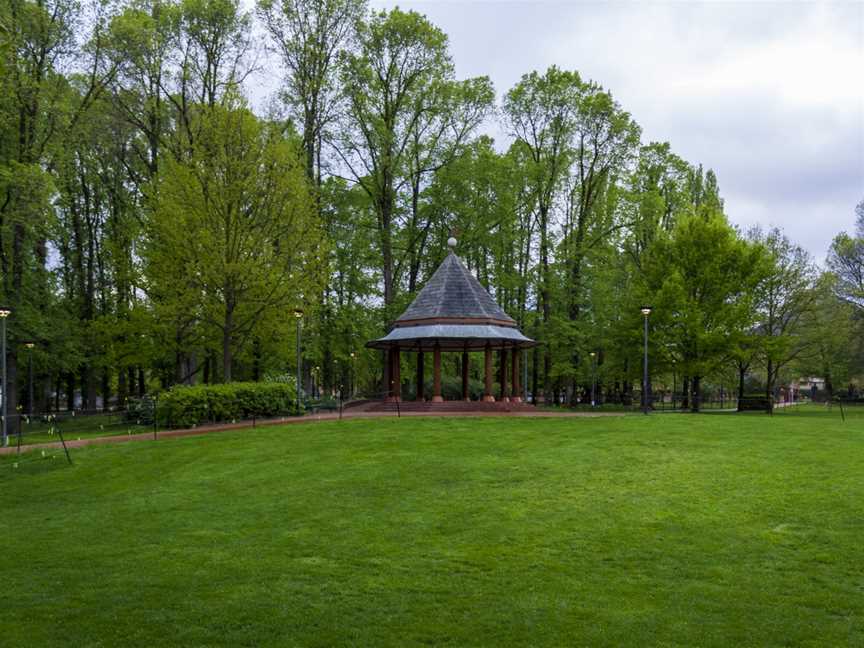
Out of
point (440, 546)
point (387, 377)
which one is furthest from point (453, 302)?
point (440, 546)

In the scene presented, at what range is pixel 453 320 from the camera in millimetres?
29281

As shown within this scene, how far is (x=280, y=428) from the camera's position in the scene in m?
22.8

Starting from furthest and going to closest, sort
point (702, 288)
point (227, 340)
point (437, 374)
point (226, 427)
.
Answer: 1. point (702, 288)
2. point (437, 374)
3. point (227, 340)
4. point (226, 427)

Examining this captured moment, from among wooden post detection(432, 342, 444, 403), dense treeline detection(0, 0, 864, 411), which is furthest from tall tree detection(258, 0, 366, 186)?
wooden post detection(432, 342, 444, 403)

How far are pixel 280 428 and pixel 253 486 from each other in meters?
8.70

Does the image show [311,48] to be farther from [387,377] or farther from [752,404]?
[752,404]

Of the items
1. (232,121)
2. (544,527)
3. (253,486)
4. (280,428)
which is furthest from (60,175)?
(544,527)

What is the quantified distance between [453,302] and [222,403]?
417 inches

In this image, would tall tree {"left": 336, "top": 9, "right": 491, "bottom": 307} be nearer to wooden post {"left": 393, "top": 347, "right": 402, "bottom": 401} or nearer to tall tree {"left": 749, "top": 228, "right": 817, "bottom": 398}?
wooden post {"left": 393, "top": 347, "right": 402, "bottom": 401}

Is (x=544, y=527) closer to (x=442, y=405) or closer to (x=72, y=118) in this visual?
(x=442, y=405)

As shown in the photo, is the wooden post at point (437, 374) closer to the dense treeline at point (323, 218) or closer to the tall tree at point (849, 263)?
the dense treeline at point (323, 218)

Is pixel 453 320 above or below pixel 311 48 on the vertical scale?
below

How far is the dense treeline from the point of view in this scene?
29.2m

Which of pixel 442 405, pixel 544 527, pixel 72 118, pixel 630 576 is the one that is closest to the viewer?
pixel 630 576
